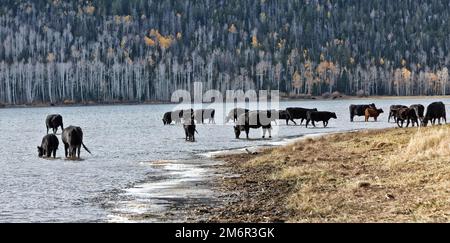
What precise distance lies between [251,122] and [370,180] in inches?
1038

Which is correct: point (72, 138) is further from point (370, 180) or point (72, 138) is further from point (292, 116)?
point (292, 116)

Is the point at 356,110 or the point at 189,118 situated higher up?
the point at 189,118

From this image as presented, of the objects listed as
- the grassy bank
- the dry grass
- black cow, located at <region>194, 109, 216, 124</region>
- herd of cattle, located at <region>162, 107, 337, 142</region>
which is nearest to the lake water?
the grassy bank

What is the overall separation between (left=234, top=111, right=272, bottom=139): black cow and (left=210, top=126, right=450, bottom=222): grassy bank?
1498cm

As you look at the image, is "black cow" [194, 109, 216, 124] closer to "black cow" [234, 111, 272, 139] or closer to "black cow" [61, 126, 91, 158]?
"black cow" [234, 111, 272, 139]

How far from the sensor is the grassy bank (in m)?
13.9

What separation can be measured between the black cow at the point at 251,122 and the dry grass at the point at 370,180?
14.1 m

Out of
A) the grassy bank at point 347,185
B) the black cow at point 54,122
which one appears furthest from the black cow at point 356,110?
the grassy bank at point 347,185

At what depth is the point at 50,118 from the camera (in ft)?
158

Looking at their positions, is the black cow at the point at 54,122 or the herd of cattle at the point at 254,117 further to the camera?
the black cow at the point at 54,122

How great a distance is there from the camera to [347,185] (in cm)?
1723

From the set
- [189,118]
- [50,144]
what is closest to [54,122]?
[189,118]

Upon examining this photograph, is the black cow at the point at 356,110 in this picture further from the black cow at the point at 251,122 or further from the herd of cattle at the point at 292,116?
the black cow at the point at 251,122

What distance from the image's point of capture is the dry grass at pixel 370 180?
44.8ft
